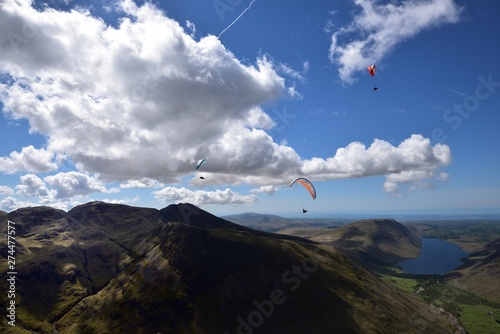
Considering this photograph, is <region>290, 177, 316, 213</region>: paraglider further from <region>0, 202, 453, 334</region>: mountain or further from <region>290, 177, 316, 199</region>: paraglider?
<region>0, 202, 453, 334</region>: mountain

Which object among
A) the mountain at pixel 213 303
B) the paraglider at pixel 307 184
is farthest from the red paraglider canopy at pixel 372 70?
the mountain at pixel 213 303

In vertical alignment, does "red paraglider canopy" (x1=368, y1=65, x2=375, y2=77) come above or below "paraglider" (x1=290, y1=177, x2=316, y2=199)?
above

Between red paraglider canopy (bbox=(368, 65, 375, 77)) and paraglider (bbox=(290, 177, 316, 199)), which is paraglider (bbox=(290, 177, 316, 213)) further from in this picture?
red paraglider canopy (bbox=(368, 65, 375, 77))

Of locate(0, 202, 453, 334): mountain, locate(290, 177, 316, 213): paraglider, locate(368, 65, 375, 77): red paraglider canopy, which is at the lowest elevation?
locate(0, 202, 453, 334): mountain

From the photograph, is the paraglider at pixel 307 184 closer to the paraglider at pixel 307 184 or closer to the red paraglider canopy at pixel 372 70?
the paraglider at pixel 307 184

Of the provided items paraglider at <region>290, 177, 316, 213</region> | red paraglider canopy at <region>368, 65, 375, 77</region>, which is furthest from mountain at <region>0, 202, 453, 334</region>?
red paraglider canopy at <region>368, 65, 375, 77</region>

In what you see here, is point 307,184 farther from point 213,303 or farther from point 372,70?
point 213,303

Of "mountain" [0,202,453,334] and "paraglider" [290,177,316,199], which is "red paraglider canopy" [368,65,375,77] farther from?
"mountain" [0,202,453,334]

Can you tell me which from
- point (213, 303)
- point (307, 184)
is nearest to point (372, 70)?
point (307, 184)

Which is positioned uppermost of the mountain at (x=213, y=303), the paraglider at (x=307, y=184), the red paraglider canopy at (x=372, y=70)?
the red paraglider canopy at (x=372, y=70)

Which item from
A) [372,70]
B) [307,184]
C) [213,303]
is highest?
[372,70]

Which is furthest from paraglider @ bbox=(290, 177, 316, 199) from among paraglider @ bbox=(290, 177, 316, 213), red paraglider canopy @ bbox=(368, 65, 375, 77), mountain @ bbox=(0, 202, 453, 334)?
mountain @ bbox=(0, 202, 453, 334)

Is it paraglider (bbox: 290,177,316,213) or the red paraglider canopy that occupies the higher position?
the red paraglider canopy

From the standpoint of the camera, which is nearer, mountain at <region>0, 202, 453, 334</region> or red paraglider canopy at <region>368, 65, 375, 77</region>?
red paraglider canopy at <region>368, 65, 375, 77</region>
